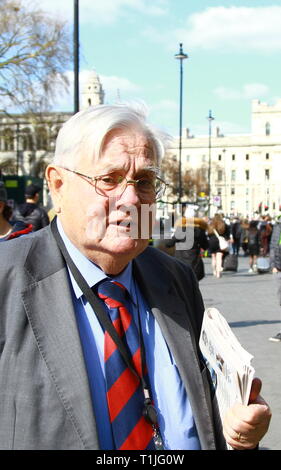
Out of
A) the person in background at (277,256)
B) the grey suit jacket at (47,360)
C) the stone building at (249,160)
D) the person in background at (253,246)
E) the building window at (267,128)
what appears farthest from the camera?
the building window at (267,128)

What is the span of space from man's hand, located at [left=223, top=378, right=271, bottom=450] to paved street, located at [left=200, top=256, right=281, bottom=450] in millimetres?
3283

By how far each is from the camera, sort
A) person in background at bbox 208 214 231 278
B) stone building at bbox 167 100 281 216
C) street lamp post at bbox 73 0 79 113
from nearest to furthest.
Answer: street lamp post at bbox 73 0 79 113, person in background at bbox 208 214 231 278, stone building at bbox 167 100 281 216

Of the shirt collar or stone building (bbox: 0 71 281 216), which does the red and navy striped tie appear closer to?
the shirt collar

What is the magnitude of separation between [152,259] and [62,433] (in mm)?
713

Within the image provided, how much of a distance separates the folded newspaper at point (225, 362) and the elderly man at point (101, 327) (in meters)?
0.06

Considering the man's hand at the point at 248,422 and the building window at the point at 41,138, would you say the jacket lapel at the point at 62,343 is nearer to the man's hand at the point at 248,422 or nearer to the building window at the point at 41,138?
the man's hand at the point at 248,422

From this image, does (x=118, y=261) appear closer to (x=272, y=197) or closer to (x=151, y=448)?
(x=151, y=448)

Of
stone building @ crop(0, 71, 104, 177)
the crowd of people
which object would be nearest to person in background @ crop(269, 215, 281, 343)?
the crowd of people

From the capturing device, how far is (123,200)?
2.00 m

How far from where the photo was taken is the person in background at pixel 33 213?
29.5 ft

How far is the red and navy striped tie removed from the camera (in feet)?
6.15

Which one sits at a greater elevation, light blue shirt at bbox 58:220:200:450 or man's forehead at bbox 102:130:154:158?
man's forehead at bbox 102:130:154:158

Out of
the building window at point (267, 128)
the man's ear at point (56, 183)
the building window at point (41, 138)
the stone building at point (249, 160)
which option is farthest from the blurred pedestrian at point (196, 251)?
the building window at point (267, 128)

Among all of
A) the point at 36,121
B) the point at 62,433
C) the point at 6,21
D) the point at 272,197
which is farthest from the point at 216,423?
the point at 272,197
